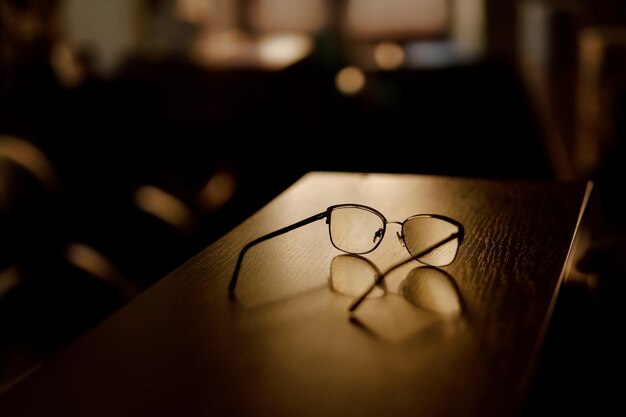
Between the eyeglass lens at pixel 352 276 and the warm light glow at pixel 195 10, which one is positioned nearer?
the eyeglass lens at pixel 352 276

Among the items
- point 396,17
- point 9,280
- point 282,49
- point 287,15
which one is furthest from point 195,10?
point 9,280

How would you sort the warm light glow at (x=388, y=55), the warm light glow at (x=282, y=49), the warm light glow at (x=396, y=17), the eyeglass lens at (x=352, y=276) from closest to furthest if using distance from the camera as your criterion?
the eyeglass lens at (x=352, y=276) < the warm light glow at (x=282, y=49) < the warm light glow at (x=388, y=55) < the warm light glow at (x=396, y=17)

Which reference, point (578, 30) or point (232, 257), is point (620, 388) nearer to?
point (232, 257)

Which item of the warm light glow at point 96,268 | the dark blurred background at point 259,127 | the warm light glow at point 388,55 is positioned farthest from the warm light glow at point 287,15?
the warm light glow at point 96,268

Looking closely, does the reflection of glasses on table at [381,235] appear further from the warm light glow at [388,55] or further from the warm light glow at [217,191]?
the warm light glow at [388,55]

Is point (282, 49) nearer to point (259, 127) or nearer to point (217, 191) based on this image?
point (259, 127)

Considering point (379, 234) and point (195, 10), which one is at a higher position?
point (195, 10)
